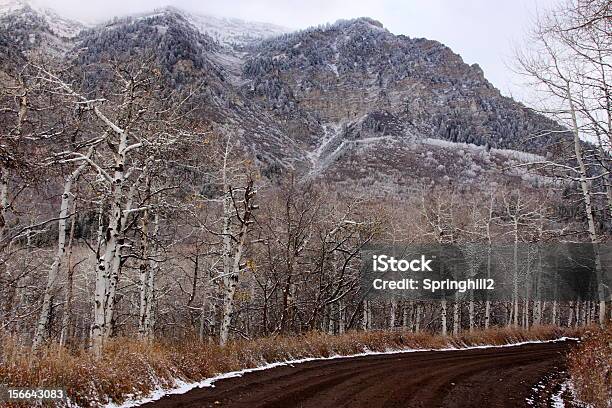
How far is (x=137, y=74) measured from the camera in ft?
45.7

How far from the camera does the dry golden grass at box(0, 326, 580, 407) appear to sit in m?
8.57

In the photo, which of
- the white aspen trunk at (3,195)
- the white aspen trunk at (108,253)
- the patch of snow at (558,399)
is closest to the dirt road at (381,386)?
the patch of snow at (558,399)

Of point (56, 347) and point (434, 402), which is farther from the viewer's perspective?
point (434, 402)

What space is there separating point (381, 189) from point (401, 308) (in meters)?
Answer: 142

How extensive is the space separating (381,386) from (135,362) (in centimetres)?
570

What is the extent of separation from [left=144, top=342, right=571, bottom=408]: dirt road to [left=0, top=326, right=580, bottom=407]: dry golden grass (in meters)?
0.78

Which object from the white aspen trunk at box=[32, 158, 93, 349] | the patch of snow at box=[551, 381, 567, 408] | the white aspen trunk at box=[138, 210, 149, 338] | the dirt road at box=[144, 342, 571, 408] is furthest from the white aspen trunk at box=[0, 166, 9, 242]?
the patch of snow at box=[551, 381, 567, 408]

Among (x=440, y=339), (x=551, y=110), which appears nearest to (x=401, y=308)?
(x=440, y=339)

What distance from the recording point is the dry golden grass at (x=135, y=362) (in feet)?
28.1

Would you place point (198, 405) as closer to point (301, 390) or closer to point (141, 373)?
point (141, 373)

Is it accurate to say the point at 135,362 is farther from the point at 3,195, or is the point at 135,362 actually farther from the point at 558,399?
the point at 558,399

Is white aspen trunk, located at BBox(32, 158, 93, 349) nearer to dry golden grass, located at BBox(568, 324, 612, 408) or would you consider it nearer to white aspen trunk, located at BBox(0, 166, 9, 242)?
white aspen trunk, located at BBox(0, 166, 9, 242)

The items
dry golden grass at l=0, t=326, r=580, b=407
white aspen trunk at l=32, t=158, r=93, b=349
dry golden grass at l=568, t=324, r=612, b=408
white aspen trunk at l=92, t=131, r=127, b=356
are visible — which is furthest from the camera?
white aspen trunk at l=32, t=158, r=93, b=349

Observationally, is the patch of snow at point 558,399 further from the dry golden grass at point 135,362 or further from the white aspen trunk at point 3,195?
the white aspen trunk at point 3,195
